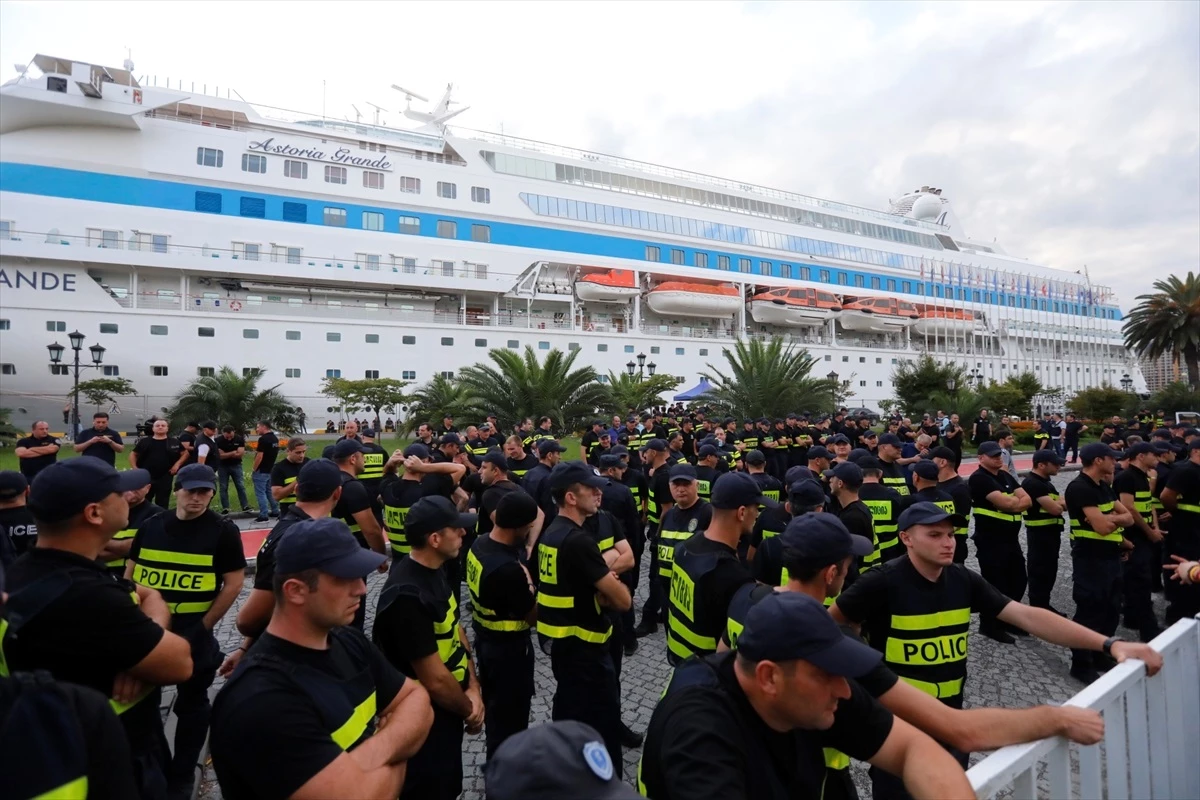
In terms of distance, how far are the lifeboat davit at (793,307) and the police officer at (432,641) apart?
32.5 m

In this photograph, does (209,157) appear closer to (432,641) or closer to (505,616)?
(505,616)

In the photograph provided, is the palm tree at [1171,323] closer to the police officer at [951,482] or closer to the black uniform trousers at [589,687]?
the police officer at [951,482]

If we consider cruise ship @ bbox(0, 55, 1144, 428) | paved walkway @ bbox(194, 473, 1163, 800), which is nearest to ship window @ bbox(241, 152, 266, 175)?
cruise ship @ bbox(0, 55, 1144, 428)

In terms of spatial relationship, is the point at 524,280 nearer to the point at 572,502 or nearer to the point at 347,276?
the point at 347,276

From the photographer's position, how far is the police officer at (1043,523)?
5.27m

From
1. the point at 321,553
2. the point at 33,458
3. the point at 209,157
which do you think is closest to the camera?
the point at 321,553

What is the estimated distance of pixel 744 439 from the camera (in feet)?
34.8

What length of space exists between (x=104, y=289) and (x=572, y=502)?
25.5 m

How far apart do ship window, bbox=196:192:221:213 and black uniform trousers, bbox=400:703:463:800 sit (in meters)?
26.6

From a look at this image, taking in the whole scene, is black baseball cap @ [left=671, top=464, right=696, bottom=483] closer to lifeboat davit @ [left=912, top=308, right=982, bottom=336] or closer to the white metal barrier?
the white metal barrier

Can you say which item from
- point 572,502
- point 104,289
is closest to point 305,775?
point 572,502

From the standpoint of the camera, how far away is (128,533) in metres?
4.12

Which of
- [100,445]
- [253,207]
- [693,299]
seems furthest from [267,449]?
[693,299]

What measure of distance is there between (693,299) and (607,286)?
500cm
